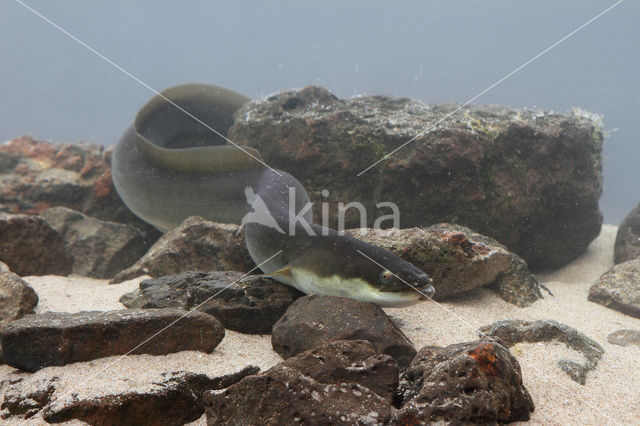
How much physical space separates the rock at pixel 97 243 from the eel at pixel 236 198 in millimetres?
390

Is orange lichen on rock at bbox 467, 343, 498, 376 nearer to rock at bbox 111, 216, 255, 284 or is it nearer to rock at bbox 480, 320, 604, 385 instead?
rock at bbox 480, 320, 604, 385

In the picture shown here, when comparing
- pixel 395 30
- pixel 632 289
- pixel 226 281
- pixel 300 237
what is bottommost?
pixel 632 289

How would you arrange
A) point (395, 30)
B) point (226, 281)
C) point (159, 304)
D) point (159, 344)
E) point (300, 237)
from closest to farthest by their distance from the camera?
point (159, 344) → point (159, 304) → point (226, 281) → point (300, 237) → point (395, 30)

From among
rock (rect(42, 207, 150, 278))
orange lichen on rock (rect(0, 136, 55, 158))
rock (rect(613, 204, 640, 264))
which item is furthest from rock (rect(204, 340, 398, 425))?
orange lichen on rock (rect(0, 136, 55, 158))

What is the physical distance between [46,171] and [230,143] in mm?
3793

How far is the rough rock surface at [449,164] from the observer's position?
4.36 metres

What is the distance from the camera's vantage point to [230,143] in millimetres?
5340

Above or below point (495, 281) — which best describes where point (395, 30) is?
above

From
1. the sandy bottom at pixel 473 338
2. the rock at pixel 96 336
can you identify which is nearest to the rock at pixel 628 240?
the sandy bottom at pixel 473 338

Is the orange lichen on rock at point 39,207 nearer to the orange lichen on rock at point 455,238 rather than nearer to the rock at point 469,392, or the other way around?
the orange lichen on rock at point 455,238

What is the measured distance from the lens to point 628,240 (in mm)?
5355

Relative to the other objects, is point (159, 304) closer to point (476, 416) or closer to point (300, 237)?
point (300, 237)

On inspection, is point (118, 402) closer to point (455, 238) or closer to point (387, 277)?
point (387, 277)

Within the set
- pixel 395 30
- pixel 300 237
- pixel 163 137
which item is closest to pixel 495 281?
pixel 300 237
